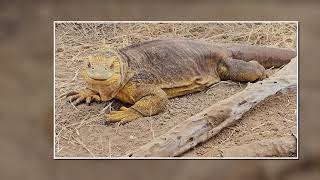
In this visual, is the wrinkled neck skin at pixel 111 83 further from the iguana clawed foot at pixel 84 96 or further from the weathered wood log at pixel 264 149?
the weathered wood log at pixel 264 149

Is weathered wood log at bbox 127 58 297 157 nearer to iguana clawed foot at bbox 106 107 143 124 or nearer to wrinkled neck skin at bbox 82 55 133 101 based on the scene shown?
iguana clawed foot at bbox 106 107 143 124

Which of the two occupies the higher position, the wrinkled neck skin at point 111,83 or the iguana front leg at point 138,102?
the wrinkled neck skin at point 111,83

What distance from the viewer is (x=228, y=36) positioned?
2008 mm

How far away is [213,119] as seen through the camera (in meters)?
1.96

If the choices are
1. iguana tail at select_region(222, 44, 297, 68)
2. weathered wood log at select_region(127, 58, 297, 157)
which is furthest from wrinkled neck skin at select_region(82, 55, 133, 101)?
iguana tail at select_region(222, 44, 297, 68)

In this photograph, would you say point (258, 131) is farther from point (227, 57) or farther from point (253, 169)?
point (227, 57)

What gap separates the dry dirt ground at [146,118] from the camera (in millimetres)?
1966

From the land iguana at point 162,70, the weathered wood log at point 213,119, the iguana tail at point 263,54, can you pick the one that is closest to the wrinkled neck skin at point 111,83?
the land iguana at point 162,70

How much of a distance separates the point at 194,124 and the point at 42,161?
1.95 ft

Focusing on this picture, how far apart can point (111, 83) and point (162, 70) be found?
20 cm

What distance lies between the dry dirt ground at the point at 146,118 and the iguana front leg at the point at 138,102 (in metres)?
0.02

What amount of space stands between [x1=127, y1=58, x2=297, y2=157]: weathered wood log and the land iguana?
5cm

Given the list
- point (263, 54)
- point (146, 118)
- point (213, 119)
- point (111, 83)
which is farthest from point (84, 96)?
point (263, 54)
